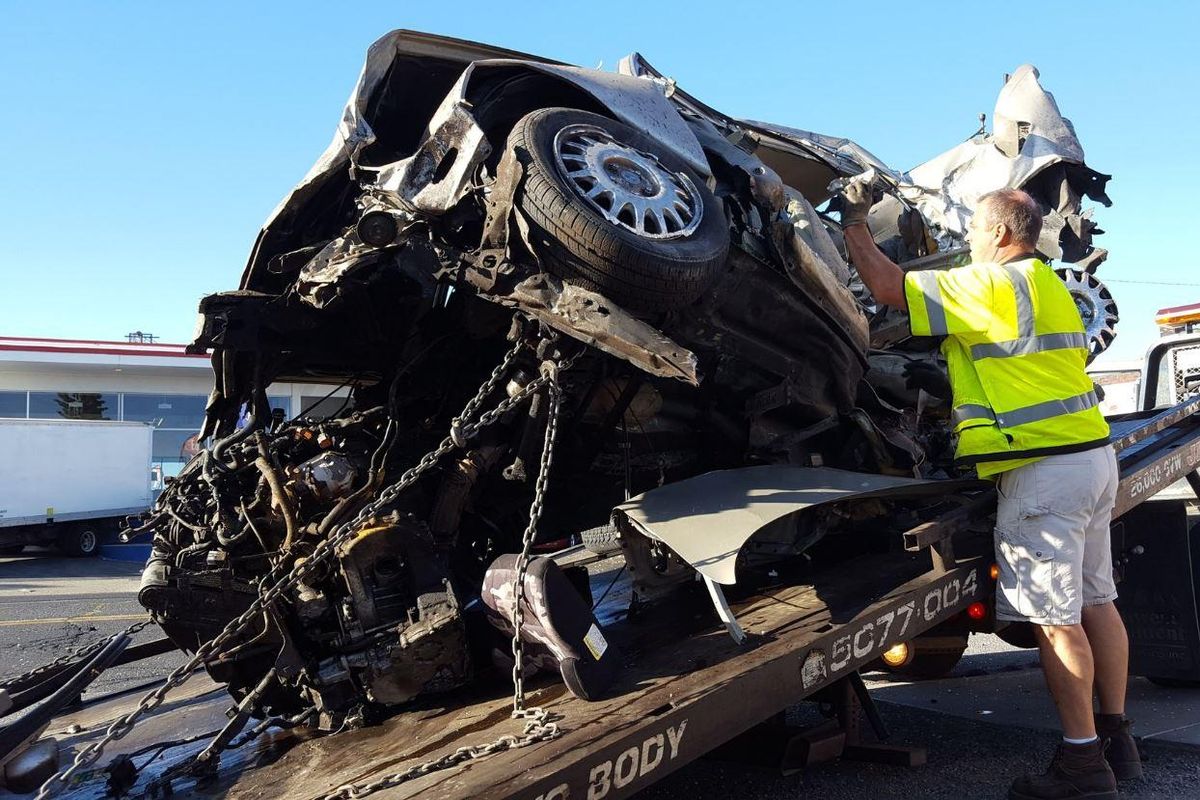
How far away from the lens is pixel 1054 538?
333cm

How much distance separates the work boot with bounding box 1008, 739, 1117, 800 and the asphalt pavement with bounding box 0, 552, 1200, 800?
1.60ft

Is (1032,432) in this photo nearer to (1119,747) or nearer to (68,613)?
(1119,747)

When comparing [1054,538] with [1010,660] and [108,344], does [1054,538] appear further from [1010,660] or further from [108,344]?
[108,344]

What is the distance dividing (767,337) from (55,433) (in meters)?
17.2

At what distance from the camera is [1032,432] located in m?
3.36

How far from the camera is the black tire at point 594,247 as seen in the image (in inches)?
122

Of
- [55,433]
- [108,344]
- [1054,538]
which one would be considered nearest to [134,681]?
[1054,538]

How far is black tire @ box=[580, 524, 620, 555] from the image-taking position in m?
4.84

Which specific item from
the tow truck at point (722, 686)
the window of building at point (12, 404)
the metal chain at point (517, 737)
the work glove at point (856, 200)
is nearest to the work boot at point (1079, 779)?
the tow truck at point (722, 686)

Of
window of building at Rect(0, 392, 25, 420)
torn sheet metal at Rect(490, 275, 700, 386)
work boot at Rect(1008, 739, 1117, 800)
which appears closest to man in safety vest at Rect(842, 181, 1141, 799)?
work boot at Rect(1008, 739, 1117, 800)

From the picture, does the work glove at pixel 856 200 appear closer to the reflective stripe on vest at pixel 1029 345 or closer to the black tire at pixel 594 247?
the black tire at pixel 594 247

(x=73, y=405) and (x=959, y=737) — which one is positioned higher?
(x=73, y=405)

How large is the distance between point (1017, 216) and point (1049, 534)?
120cm

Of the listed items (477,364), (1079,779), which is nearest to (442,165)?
(477,364)
